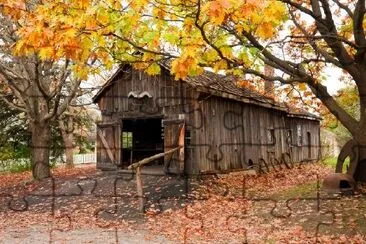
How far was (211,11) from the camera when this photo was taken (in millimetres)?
5355

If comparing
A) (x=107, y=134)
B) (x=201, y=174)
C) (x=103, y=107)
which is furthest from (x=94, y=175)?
(x=201, y=174)

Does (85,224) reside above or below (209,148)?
below

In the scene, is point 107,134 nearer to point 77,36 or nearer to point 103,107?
point 103,107

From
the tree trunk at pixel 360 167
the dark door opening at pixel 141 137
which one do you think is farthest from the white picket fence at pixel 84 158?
the tree trunk at pixel 360 167

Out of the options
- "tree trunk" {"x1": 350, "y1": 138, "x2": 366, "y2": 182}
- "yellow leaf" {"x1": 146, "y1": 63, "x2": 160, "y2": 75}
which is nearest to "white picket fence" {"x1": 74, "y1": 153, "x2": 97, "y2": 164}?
"tree trunk" {"x1": 350, "y1": 138, "x2": 366, "y2": 182}

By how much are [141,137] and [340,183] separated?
14461 millimetres

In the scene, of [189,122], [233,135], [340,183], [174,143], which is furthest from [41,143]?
[340,183]

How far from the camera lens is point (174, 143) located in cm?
1844

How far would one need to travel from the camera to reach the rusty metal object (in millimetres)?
12109

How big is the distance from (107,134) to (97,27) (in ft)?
47.9

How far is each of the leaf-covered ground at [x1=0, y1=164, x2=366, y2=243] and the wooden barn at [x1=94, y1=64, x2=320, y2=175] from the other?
1.24 meters

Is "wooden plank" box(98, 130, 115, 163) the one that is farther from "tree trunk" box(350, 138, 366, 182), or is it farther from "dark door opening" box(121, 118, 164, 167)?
"tree trunk" box(350, 138, 366, 182)

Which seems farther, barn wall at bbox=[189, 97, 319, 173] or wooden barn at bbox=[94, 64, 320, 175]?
barn wall at bbox=[189, 97, 319, 173]

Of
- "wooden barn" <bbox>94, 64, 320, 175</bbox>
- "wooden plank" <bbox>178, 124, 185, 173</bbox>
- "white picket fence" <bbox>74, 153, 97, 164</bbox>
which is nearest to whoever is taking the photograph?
"wooden plank" <bbox>178, 124, 185, 173</bbox>
